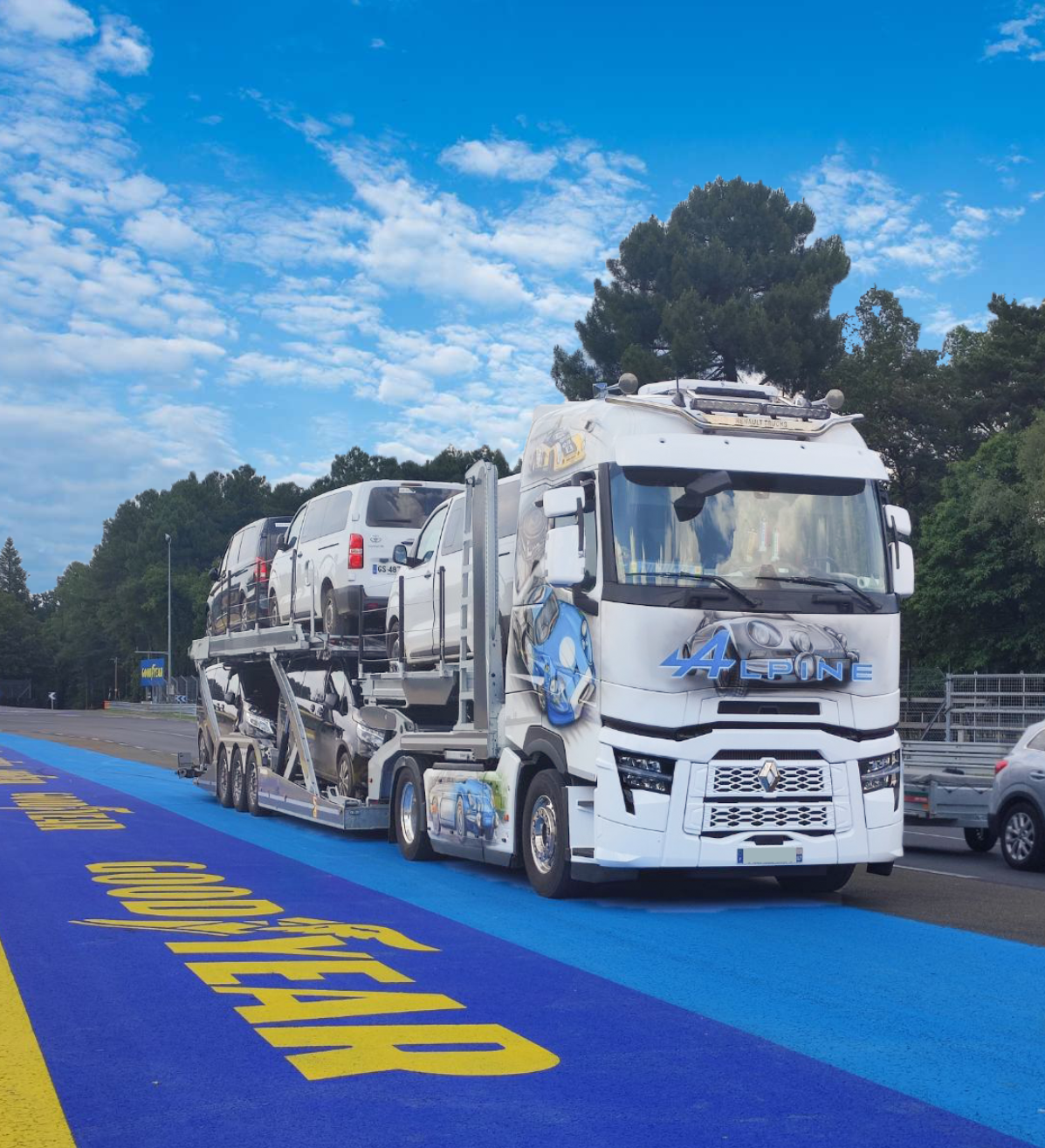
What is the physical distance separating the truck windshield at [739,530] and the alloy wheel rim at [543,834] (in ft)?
6.61

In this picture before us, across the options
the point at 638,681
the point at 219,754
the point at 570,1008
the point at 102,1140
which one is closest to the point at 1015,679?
the point at 219,754

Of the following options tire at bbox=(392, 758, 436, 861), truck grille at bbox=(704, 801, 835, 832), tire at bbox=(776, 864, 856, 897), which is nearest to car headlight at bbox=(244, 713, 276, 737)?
tire at bbox=(392, 758, 436, 861)

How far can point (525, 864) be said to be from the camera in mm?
11844

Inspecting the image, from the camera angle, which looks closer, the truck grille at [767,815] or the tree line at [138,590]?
the truck grille at [767,815]

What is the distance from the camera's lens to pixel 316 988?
765cm

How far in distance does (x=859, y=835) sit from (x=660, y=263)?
4122cm

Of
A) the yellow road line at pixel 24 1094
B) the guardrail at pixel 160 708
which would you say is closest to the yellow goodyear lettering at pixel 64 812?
the yellow road line at pixel 24 1094

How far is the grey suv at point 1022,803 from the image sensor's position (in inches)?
539

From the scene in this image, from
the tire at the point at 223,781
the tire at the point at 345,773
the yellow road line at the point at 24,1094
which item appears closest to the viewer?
the yellow road line at the point at 24,1094

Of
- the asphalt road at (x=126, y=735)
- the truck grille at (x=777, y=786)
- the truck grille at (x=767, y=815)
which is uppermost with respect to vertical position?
the truck grille at (x=777, y=786)

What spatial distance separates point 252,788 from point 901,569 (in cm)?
1202

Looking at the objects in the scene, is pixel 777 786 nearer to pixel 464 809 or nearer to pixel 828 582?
pixel 828 582

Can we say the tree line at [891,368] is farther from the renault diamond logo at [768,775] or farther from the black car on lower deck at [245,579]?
the renault diamond logo at [768,775]

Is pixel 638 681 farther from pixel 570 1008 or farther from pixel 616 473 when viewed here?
pixel 570 1008
